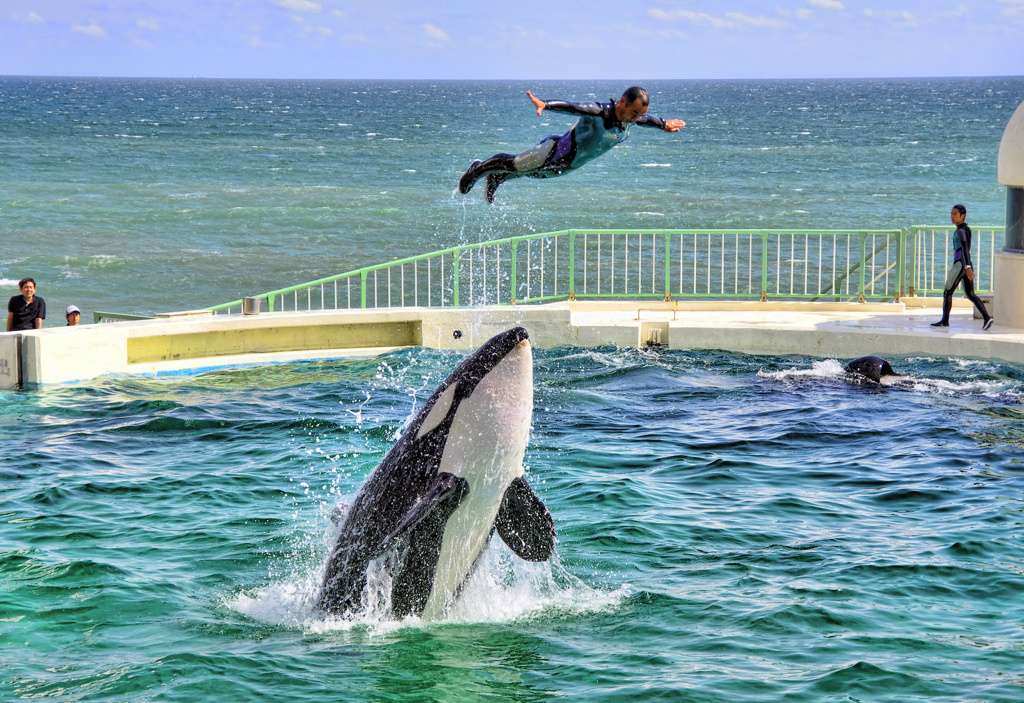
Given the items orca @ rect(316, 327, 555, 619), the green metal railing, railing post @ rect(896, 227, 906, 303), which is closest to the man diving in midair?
orca @ rect(316, 327, 555, 619)

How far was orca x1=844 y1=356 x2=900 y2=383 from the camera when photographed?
650 inches

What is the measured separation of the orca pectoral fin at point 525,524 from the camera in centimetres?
805

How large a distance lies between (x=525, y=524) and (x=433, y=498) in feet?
3.03

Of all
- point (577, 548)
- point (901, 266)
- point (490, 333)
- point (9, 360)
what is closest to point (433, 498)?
point (577, 548)

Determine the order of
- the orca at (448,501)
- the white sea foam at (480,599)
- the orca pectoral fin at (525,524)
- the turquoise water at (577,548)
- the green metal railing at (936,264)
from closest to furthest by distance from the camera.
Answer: the orca at (448,501)
the turquoise water at (577,548)
the orca pectoral fin at (525,524)
the white sea foam at (480,599)
the green metal railing at (936,264)

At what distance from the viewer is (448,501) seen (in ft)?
25.2

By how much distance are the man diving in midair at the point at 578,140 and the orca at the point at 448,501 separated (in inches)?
101

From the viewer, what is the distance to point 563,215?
62.4m

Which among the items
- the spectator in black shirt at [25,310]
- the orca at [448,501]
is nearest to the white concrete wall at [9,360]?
the spectator in black shirt at [25,310]

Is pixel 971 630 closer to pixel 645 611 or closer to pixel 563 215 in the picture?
pixel 645 611

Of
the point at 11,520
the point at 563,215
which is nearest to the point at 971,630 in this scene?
the point at 11,520

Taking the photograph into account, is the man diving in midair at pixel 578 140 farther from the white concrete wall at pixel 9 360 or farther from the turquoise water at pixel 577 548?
the white concrete wall at pixel 9 360

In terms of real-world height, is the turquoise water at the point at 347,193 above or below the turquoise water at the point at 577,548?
above

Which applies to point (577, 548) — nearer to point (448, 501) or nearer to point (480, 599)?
point (480, 599)
